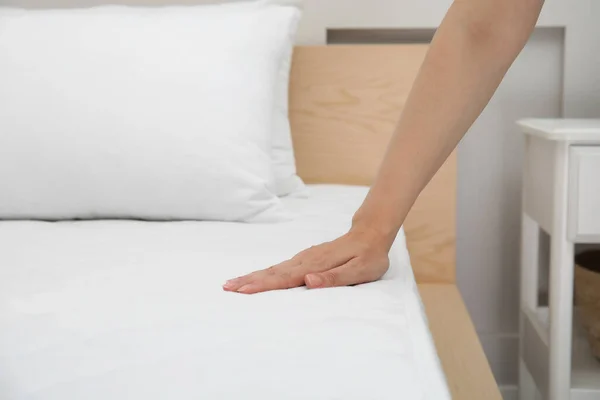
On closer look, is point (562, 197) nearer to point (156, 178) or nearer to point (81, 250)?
point (156, 178)

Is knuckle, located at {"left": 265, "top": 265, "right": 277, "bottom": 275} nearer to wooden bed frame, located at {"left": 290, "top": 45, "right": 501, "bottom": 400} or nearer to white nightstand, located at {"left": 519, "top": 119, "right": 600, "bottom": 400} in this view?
white nightstand, located at {"left": 519, "top": 119, "right": 600, "bottom": 400}

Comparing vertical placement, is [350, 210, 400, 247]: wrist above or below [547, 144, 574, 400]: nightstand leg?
above

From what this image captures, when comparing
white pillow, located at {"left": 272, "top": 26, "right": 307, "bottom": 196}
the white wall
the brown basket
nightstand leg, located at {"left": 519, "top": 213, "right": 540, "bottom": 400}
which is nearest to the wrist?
white pillow, located at {"left": 272, "top": 26, "right": 307, "bottom": 196}

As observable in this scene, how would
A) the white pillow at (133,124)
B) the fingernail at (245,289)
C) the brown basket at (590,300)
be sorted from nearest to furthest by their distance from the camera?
the fingernail at (245,289) → the white pillow at (133,124) → the brown basket at (590,300)

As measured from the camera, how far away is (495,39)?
0.91 meters

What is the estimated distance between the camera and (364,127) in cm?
157

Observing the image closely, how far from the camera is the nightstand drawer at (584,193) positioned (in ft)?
3.82

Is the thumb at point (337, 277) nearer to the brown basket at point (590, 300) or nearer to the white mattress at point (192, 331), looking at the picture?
the white mattress at point (192, 331)

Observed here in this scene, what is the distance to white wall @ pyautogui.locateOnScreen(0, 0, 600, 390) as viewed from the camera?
1.62 metres

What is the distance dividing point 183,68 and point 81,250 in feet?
1.34

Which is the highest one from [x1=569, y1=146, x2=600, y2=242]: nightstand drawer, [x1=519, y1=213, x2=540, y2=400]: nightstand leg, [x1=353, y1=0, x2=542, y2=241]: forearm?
[x1=353, y1=0, x2=542, y2=241]: forearm

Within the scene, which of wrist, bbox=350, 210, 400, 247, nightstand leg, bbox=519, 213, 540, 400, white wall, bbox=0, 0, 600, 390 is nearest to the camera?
wrist, bbox=350, 210, 400, 247

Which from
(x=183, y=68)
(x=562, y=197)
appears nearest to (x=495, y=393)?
(x=562, y=197)

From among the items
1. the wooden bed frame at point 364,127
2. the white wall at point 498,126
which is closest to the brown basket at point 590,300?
the wooden bed frame at point 364,127
